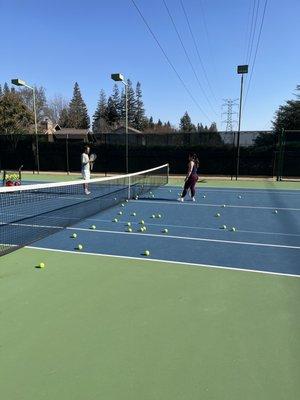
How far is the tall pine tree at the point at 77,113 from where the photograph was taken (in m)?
91.1

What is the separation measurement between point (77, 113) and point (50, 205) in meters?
88.5

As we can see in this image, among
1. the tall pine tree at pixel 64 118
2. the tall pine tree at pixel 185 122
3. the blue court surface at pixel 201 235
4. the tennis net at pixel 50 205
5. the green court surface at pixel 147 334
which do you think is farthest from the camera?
the tall pine tree at pixel 185 122

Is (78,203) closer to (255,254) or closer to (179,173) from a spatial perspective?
(255,254)

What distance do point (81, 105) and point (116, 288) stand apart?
105 metres

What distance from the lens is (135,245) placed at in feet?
23.1

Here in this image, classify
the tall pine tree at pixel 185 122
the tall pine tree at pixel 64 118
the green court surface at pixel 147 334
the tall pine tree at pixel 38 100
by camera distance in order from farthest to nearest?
the tall pine tree at pixel 185 122 → the tall pine tree at pixel 64 118 → the tall pine tree at pixel 38 100 → the green court surface at pixel 147 334

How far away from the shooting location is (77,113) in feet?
317

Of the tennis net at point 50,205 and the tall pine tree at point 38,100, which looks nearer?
the tennis net at point 50,205

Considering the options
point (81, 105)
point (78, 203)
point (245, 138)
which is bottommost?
point (78, 203)

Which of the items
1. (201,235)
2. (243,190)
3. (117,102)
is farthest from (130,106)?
(201,235)

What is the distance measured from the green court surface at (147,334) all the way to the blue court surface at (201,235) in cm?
68

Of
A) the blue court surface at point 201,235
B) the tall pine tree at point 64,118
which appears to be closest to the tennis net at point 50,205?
the blue court surface at point 201,235

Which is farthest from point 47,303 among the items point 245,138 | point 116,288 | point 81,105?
point 81,105

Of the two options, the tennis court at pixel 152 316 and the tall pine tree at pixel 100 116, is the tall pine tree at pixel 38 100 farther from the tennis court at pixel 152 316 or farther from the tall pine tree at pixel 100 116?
the tennis court at pixel 152 316
